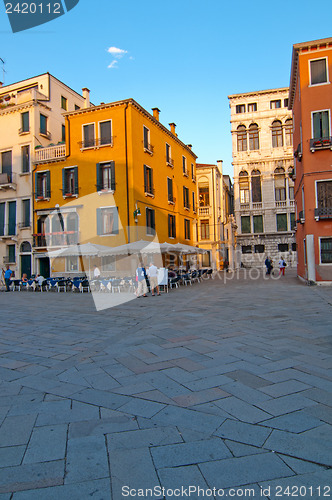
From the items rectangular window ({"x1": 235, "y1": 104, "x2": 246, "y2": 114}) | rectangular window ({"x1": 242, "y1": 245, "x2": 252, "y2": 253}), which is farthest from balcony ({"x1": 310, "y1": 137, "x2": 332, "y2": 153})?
rectangular window ({"x1": 235, "y1": 104, "x2": 246, "y2": 114})

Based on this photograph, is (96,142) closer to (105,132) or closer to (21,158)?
(105,132)

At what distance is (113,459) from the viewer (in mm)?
2404

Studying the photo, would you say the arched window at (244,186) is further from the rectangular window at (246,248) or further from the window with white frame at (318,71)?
the window with white frame at (318,71)

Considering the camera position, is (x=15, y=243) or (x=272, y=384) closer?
(x=272, y=384)

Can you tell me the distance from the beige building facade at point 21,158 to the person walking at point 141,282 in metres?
10.8

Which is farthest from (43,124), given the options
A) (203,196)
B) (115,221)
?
(203,196)

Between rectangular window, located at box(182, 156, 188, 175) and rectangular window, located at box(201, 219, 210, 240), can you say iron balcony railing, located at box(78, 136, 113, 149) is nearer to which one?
rectangular window, located at box(182, 156, 188, 175)

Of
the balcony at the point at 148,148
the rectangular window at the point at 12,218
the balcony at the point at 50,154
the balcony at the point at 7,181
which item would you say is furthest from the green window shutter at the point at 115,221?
the balcony at the point at 7,181

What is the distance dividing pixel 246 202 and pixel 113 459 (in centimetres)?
3782

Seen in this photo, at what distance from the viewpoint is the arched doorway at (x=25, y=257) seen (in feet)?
73.3

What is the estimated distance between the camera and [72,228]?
68.9 feet

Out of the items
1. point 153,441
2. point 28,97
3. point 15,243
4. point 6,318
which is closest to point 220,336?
point 153,441

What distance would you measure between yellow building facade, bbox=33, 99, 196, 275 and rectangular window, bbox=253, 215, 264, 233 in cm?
1740

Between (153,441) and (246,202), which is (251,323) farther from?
(246,202)
